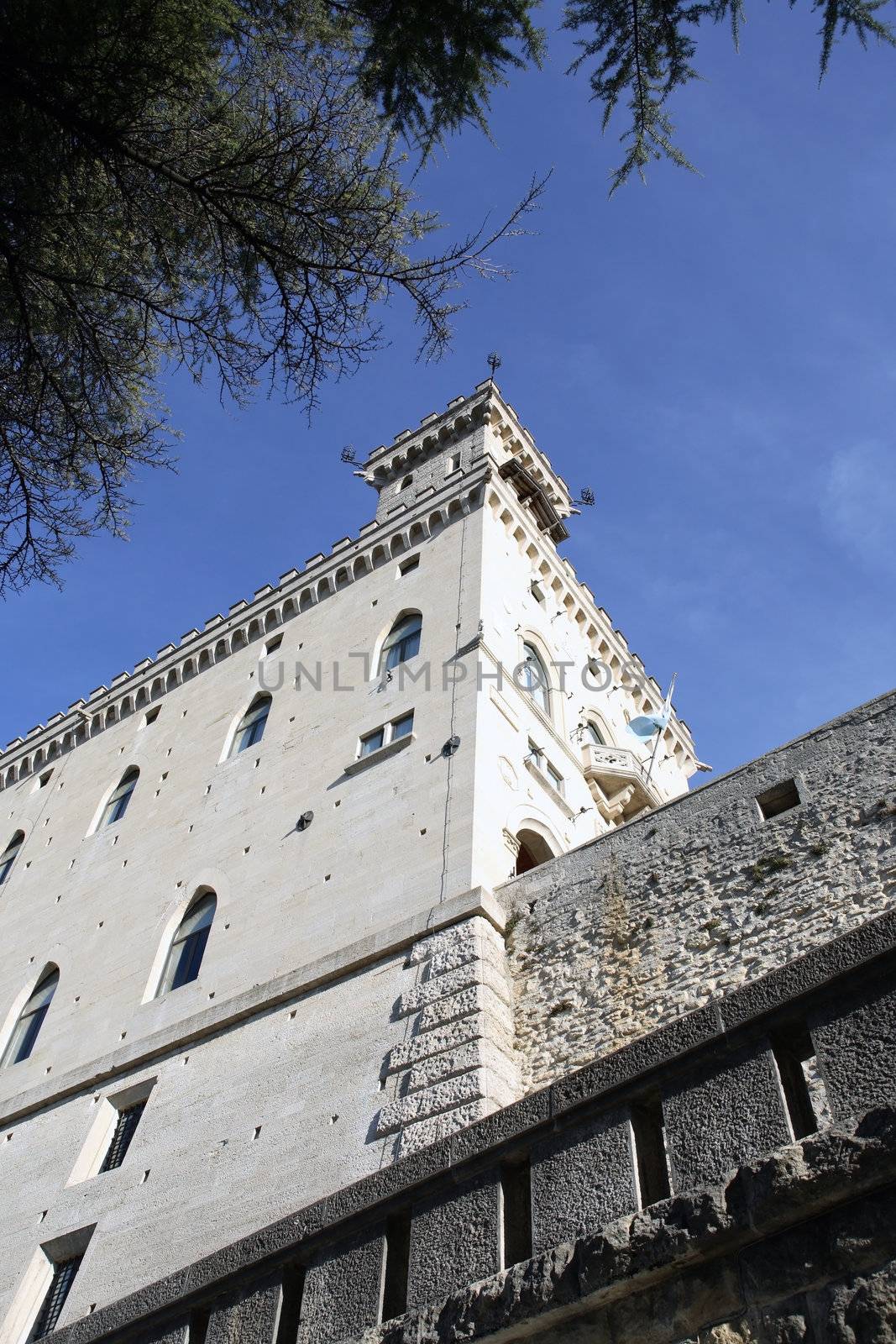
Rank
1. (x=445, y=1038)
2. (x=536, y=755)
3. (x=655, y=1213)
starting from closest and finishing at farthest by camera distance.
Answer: (x=655, y=1213) → (x=445, y=1038) → (x=536, y=755)

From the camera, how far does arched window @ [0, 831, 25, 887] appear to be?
79.3 ft

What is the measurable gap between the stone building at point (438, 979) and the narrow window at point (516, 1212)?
0.08 feet

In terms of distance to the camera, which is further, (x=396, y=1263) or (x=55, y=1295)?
(x=55, y=1295)

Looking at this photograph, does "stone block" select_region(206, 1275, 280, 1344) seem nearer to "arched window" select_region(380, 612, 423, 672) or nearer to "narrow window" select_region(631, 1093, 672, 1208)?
"narrow window" select_region(631, 1093, 672, 1208)

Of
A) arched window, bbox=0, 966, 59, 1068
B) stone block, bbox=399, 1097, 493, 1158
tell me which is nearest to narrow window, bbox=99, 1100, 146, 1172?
arched window, bbox=0, 966, 59, 1068

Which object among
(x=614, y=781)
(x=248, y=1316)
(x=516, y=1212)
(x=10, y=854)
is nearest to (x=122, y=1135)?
(x=248, y=1316)

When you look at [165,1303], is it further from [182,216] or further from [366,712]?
[366,712]

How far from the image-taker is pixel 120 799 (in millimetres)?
23094

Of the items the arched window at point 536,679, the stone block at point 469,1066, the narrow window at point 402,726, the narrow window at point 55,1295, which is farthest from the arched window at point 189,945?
the arched window at point 536,679

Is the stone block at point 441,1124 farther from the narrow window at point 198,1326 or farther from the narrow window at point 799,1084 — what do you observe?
the narrow window at point 799,1084

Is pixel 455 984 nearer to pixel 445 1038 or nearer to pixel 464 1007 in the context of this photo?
pixel 464 1007

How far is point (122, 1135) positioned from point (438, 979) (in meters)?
5.36

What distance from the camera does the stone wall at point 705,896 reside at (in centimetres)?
1101

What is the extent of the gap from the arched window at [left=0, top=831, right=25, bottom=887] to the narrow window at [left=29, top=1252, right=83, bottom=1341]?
36.2 feet
